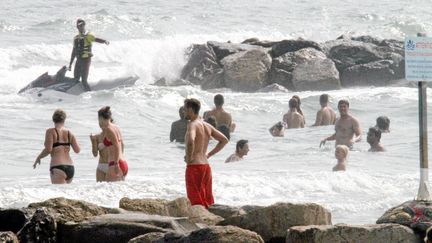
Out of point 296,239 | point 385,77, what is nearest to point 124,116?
point 385,77

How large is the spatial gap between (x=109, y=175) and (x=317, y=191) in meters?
2.66

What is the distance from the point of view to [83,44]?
2464 cm

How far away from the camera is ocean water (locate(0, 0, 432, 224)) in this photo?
14.1 metres

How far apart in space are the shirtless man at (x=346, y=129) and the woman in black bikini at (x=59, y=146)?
5301mm

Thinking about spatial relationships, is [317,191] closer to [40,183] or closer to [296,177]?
[296,177]

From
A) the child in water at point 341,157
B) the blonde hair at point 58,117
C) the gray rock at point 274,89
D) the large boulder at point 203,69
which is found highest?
the large boulder at point 203,69

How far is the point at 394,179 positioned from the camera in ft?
48.6

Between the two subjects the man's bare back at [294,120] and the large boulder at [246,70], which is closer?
the man's bare back at [294,120]

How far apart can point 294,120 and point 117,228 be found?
12249 mm

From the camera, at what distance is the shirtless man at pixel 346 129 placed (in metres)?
17.4

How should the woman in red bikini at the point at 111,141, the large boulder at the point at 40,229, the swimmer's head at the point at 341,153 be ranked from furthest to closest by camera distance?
the swimmer's head at the point at 341,153, the woman in red bikini at the point at 111,141, the large boulder at the point at 40,229

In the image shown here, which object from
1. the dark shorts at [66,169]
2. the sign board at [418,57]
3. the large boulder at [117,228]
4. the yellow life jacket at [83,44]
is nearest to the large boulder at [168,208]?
the large boulder at [117,228]

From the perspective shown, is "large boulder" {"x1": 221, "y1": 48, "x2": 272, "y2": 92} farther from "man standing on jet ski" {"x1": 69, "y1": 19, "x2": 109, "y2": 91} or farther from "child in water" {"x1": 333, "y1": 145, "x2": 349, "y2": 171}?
"child in water" {"x1": 333, "y1": 145, "x2": 349, "y2": 171}

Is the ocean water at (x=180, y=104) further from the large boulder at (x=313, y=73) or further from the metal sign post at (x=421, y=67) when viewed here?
the metal sign post at (x=421, y=67)
